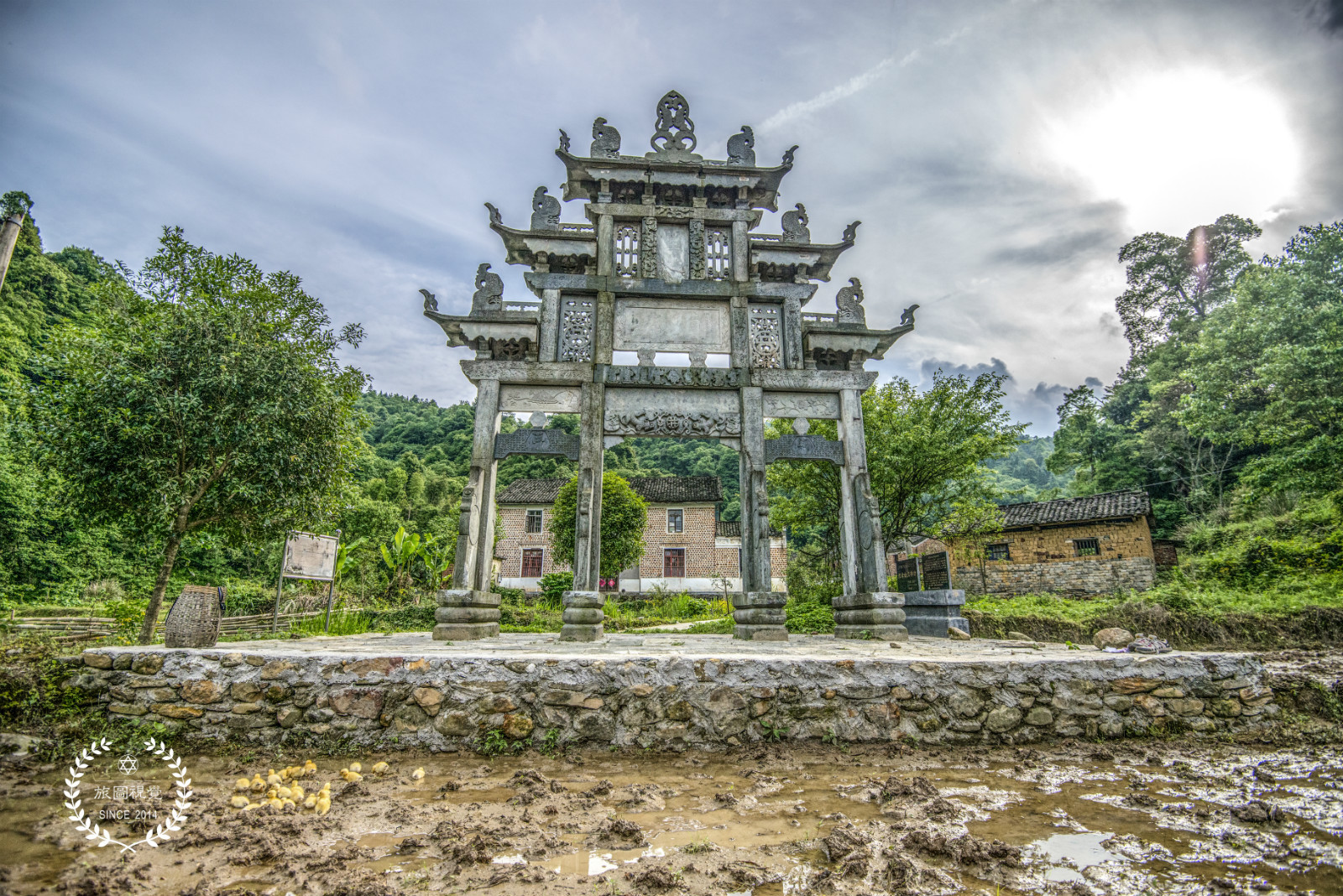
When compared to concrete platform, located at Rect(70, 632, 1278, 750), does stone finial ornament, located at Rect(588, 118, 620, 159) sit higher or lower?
higher

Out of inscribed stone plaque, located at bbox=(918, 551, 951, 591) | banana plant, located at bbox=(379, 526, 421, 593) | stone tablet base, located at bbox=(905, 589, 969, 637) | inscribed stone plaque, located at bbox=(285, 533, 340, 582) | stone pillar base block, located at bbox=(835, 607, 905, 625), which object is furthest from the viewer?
banana plant, located at bbox=(379, 526, 421, 593)

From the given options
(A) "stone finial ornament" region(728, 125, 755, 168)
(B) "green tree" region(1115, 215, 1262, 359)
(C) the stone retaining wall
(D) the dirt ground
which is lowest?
(D) the dirt ground

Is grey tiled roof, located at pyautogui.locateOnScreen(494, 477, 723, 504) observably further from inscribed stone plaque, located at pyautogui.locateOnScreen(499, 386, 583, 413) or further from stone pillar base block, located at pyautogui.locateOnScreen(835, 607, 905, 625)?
stone pillar base block, located at pyautogui.locateOnScreen(835, 607, 905, 625)

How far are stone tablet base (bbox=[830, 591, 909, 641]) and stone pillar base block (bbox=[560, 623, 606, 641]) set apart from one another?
13.9 ft

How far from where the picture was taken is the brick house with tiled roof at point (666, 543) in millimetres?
34594

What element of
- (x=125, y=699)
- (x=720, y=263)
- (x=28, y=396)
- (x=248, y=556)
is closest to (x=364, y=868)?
(x=125, y=699)

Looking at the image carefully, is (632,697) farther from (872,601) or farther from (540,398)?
(540,398)

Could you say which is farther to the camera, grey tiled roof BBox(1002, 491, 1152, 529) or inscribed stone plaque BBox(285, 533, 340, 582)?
grey tiled roof BBox(1002, 491, 1152, 529)

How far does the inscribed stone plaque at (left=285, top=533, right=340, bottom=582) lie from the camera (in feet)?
42.3

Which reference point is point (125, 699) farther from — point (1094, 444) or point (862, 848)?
point (1094, 444)

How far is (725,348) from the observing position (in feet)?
35.8

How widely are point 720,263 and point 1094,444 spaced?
34.6m

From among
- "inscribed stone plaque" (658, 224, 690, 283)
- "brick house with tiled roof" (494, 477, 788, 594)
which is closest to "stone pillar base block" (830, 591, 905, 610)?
"inscribed stone plaque" (658, 224, 690, 283)

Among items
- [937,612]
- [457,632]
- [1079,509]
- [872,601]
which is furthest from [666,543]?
[457,632]
